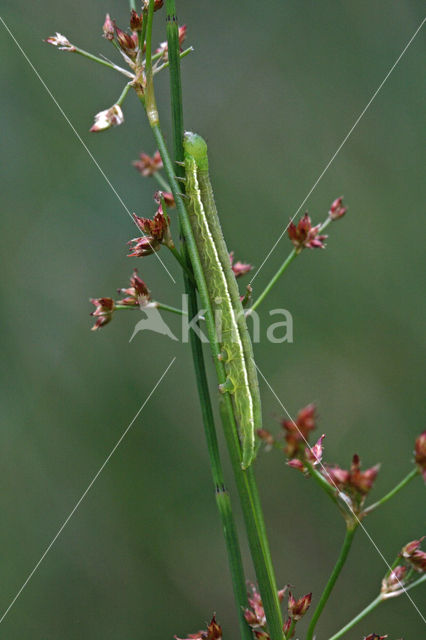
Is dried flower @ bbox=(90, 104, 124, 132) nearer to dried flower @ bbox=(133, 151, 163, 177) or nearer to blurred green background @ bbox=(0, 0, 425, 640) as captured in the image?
dried flower @ bbox=(133, 151, 163, 177)

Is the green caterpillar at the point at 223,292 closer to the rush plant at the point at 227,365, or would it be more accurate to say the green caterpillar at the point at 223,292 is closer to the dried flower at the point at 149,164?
the rush plant at the point at 227,365

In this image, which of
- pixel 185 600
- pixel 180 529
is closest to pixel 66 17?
Answer: pixel 180 529

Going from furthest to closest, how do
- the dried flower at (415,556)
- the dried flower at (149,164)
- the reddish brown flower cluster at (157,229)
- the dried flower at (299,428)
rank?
the dried flower at (149,164), the reddish brown flower cluster at (157,229), the dried flower at (415,556), the dried flower at (299,428)

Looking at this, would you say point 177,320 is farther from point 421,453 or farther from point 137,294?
point 421,453

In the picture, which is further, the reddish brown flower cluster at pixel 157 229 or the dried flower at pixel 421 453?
the reddish brown flower cluster at pixel 157 229

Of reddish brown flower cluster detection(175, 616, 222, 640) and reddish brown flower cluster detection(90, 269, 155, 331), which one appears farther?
reddish brown flower cluster detection(90, 269, 155, 331)

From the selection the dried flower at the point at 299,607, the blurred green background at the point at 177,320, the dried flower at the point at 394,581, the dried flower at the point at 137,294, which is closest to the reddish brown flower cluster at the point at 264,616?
the dried flower at the point at 299,607

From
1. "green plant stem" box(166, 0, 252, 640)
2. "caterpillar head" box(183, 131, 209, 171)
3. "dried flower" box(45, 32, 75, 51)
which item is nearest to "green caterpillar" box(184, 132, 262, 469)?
"caterpillar head" box(183, 131, 209, 171)
